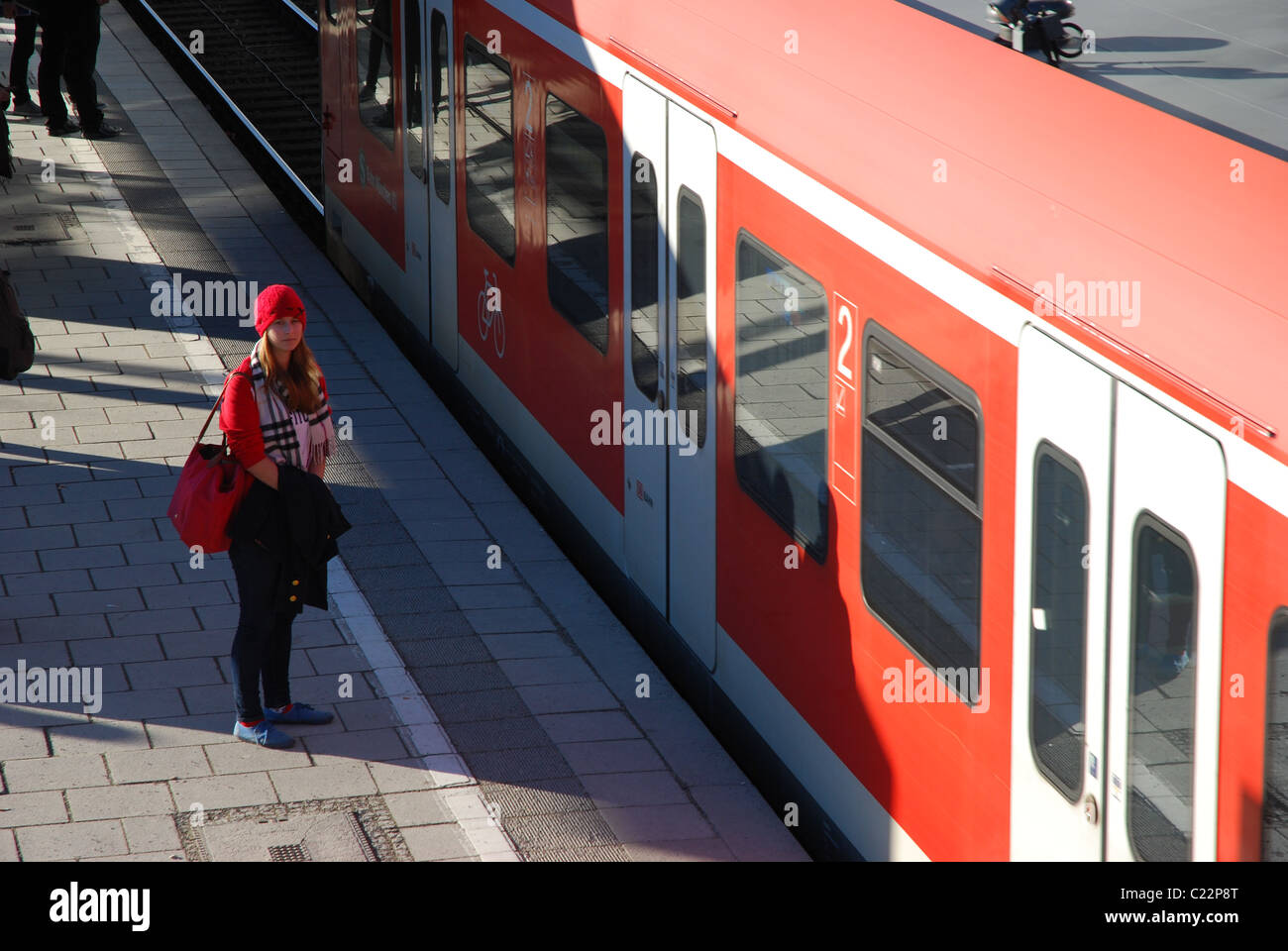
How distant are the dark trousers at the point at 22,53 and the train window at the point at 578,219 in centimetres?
1001

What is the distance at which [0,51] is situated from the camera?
63.3 ft

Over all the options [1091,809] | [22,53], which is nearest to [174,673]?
[1091,809]

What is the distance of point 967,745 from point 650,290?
2602 millimetres

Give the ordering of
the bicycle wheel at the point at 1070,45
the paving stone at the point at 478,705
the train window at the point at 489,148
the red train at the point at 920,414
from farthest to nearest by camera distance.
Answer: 1. the train window at the point at 489,148
2. the paving stone at the point at 478,705
3. the bicycle wheel at the point at 1070,45
4. the red train at the point at 920,414

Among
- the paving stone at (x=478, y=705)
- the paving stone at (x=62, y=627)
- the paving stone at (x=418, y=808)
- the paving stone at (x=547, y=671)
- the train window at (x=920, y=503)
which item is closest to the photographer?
the train window at (x=920, y=503)

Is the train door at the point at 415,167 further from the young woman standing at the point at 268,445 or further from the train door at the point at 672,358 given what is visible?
the young woman standing at the point at 268,445

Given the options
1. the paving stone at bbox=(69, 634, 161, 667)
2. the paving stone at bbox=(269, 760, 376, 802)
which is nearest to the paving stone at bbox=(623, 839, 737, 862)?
the paving stone at bbox=(269, 760, 376, 802)

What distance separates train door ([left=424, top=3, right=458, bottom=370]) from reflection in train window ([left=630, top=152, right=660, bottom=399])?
2720 millimetres

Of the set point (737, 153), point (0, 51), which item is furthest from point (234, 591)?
point (0, 51)

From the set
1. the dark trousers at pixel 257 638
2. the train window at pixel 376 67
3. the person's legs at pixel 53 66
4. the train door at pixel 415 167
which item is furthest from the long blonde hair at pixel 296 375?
the person's legs at pixel 53 66

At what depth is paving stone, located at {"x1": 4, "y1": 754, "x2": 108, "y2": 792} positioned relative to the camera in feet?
20.1

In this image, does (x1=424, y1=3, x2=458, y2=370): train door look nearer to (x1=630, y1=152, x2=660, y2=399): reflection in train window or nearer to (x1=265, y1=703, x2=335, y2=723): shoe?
(x1=630, y1=152, x2=660, y2=399): reflection in train window

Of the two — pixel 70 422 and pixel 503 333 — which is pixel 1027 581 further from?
pixel 70 422

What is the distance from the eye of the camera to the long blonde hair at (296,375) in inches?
232
